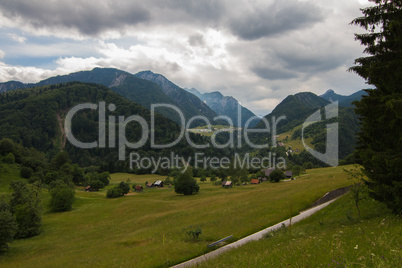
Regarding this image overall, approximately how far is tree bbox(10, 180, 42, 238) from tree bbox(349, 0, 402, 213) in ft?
194

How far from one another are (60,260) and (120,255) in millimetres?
9344

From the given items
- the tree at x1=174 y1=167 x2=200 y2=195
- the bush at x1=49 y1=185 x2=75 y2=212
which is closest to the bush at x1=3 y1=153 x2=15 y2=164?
the bush at x1=49 y1=185 x2=75 y2=212

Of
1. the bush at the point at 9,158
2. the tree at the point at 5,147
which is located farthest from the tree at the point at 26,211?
the tree at the point at 5,147

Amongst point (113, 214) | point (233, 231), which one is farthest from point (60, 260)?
point (113, 214)

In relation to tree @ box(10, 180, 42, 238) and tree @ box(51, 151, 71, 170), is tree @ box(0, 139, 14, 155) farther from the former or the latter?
tree @ box(10, 180, 42, 238)

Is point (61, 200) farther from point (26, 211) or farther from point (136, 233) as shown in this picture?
point (136, 233)

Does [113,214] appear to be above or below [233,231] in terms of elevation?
below

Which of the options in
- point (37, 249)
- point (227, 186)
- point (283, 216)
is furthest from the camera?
point (227, 186)

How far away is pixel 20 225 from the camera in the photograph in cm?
4731

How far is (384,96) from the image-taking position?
551 inches

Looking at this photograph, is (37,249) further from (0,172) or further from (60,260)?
(0,172)

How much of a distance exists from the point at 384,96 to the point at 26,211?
6272 cm

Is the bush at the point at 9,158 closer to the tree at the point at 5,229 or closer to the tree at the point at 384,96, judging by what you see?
the tree at the point at 5,229

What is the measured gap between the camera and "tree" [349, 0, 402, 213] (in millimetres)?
13742
